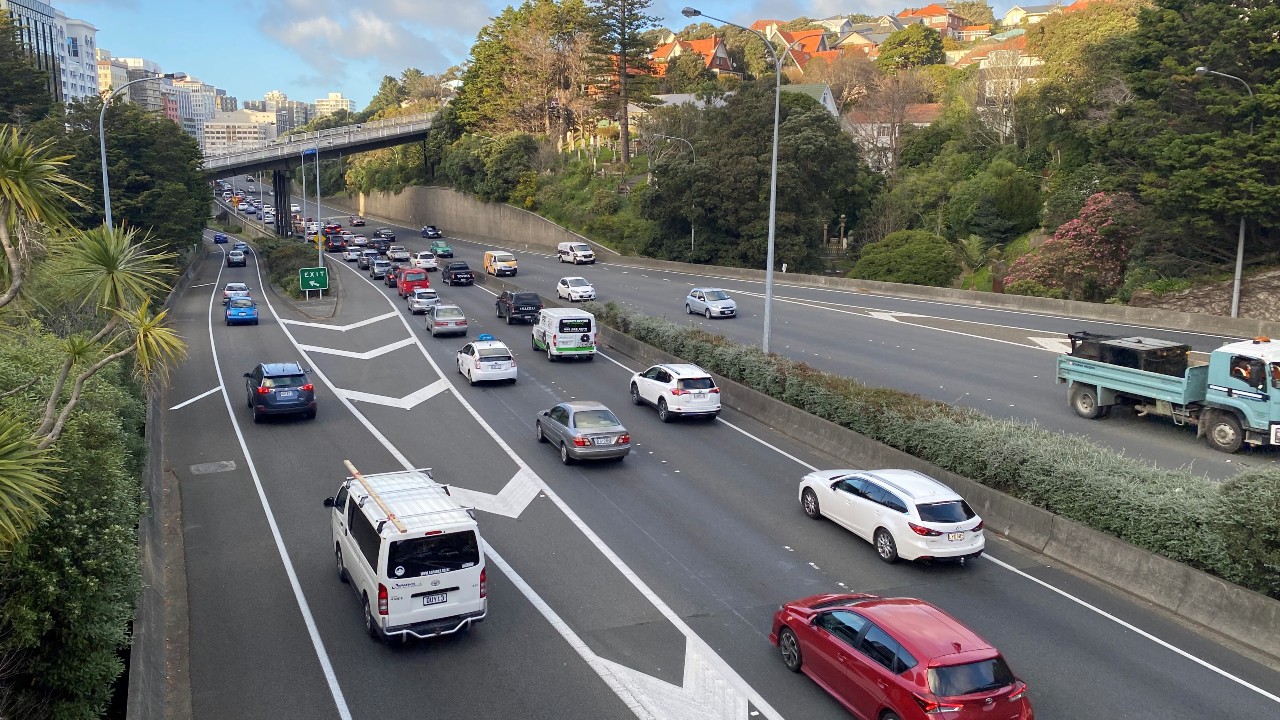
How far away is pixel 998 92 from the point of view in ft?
227

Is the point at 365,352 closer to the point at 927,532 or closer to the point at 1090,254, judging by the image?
the point at 927,532

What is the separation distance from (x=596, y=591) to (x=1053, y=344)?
24.9 metres

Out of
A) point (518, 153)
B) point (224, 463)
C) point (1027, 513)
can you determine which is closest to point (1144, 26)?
point (1027, 513)

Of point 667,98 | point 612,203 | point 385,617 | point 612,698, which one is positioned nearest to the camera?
point 612,698

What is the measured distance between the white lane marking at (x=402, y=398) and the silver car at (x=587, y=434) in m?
7.11

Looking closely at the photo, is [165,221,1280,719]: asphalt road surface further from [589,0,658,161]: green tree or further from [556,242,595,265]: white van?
[589,0,658,161]: green tree

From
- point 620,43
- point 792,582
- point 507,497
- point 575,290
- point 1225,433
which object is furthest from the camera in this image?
point 620,43

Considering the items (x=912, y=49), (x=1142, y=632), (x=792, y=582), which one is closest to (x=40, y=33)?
(x=912, y=49)

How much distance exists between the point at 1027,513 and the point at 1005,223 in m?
45.7

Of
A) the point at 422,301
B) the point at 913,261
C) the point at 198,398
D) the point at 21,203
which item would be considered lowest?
the point at 198,398

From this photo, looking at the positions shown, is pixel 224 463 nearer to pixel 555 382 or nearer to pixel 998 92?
pixel 555 382

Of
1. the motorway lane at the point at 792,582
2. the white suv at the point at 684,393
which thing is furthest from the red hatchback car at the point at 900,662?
the white suv at the point at 684,393

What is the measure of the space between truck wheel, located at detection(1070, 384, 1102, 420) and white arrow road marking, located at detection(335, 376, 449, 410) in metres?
18.0

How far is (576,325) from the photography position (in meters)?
32.4
